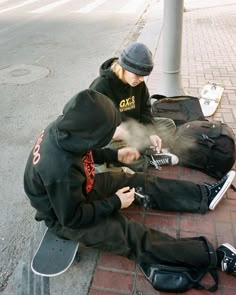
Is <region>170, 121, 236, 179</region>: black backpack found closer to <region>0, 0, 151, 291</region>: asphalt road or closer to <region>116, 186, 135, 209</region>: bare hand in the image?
<region>116, 186, 135, 209</region>: bare hand

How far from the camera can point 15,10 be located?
1148 centimetres

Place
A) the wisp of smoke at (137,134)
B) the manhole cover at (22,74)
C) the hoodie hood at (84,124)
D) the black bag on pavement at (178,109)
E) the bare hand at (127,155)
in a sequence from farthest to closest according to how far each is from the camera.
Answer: the manhole cover at (22,74) < the black bag on pavement at (178,109) < the wisp of smoke at (137,134) < the bare hand at (127,155) < the hoodie hood at (84,124)

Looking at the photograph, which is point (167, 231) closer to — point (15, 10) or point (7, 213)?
point (7, 213)

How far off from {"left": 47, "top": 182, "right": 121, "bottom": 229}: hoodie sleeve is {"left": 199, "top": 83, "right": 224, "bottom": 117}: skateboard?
2160 mm

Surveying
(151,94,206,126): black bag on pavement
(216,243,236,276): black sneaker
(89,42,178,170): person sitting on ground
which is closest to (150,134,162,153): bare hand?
(89,42,178,170): person sitting on ground

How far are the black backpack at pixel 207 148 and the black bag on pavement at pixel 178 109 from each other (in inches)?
14.5

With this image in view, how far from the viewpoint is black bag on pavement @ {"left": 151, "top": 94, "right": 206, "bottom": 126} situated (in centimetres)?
339

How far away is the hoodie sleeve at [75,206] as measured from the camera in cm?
173

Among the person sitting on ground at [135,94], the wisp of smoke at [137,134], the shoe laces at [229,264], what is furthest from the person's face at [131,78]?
the shoe laces at [229,264]

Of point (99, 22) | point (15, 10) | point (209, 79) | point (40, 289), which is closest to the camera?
point (40, 289)

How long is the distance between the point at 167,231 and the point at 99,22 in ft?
26.6

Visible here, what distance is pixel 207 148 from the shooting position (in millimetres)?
2797

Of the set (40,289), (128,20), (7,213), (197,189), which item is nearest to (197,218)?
(197,189)

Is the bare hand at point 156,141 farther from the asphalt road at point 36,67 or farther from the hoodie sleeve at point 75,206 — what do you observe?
the asphalt road at point 36,67
